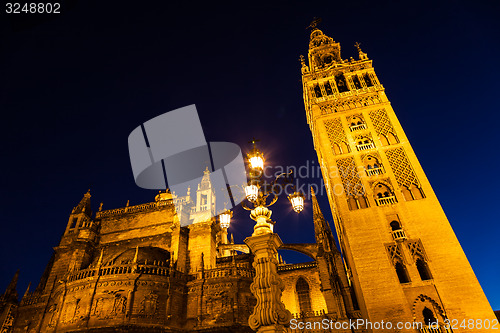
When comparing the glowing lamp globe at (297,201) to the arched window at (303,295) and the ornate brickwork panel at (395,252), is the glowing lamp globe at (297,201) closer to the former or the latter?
the ornate brickwork panel at (395,252)

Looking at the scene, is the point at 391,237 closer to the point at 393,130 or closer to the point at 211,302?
the point at 393,130

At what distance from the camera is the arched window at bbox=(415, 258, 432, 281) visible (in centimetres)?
1693

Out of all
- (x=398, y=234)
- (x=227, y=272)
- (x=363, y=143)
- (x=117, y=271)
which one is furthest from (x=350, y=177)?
(x=117, y=271)

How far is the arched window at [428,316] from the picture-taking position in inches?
616

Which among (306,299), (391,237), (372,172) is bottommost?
(306,299)

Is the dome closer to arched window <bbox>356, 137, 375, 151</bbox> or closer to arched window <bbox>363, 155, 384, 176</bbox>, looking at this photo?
arched window <bbox>363, 155, 384, 176</bbox>

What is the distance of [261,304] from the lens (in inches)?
314

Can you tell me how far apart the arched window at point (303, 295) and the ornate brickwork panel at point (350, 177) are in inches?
377

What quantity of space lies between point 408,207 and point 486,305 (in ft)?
21.5

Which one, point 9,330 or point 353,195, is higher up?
point 353,195

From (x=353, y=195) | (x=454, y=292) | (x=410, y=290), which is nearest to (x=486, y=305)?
(x=454, y=292)

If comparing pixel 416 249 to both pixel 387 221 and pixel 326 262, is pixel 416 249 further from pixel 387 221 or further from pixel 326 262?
pixel 326 262

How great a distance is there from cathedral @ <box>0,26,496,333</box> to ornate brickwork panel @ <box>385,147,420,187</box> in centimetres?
7

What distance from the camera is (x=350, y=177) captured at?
71.1ft
